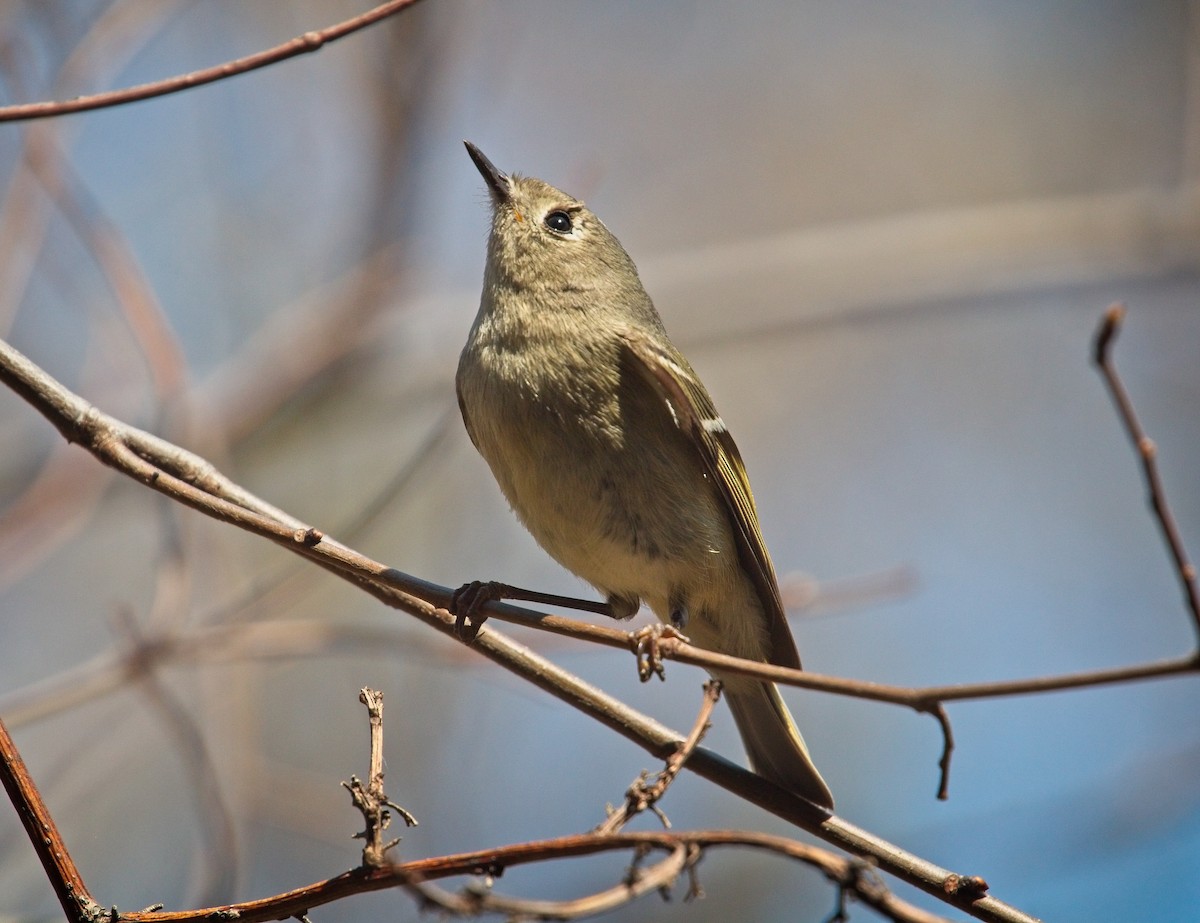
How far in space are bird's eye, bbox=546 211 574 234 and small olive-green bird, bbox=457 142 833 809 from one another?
0.61ft

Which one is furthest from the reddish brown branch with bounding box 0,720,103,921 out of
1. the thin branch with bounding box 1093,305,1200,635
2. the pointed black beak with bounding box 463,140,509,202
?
the pointed black beak with bounding box 463,140,509,202

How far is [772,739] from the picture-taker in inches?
100

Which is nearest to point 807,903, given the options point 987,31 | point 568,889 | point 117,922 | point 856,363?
point 568,889

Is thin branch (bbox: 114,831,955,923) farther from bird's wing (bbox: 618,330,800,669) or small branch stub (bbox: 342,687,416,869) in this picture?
bird's wing (bbox: 618,330,800,669)

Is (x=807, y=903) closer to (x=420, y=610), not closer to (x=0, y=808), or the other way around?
(x=0, y=808)

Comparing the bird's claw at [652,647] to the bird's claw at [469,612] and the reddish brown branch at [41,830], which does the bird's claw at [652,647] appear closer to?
the bird's claw at [469,612]

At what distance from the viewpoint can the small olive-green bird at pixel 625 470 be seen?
92.1 inches

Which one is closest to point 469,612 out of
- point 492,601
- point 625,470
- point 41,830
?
point 492,601

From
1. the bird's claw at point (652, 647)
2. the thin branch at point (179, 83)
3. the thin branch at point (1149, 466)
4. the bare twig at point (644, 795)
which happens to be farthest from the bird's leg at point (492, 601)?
the thin branch at point (1149, 466)

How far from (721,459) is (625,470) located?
0.95 feet

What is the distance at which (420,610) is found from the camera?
1907 mm

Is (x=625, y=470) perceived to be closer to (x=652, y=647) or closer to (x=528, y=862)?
(x=652, y=647)

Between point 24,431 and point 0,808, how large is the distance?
4.89 ft

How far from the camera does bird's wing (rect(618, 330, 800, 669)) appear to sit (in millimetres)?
2418
